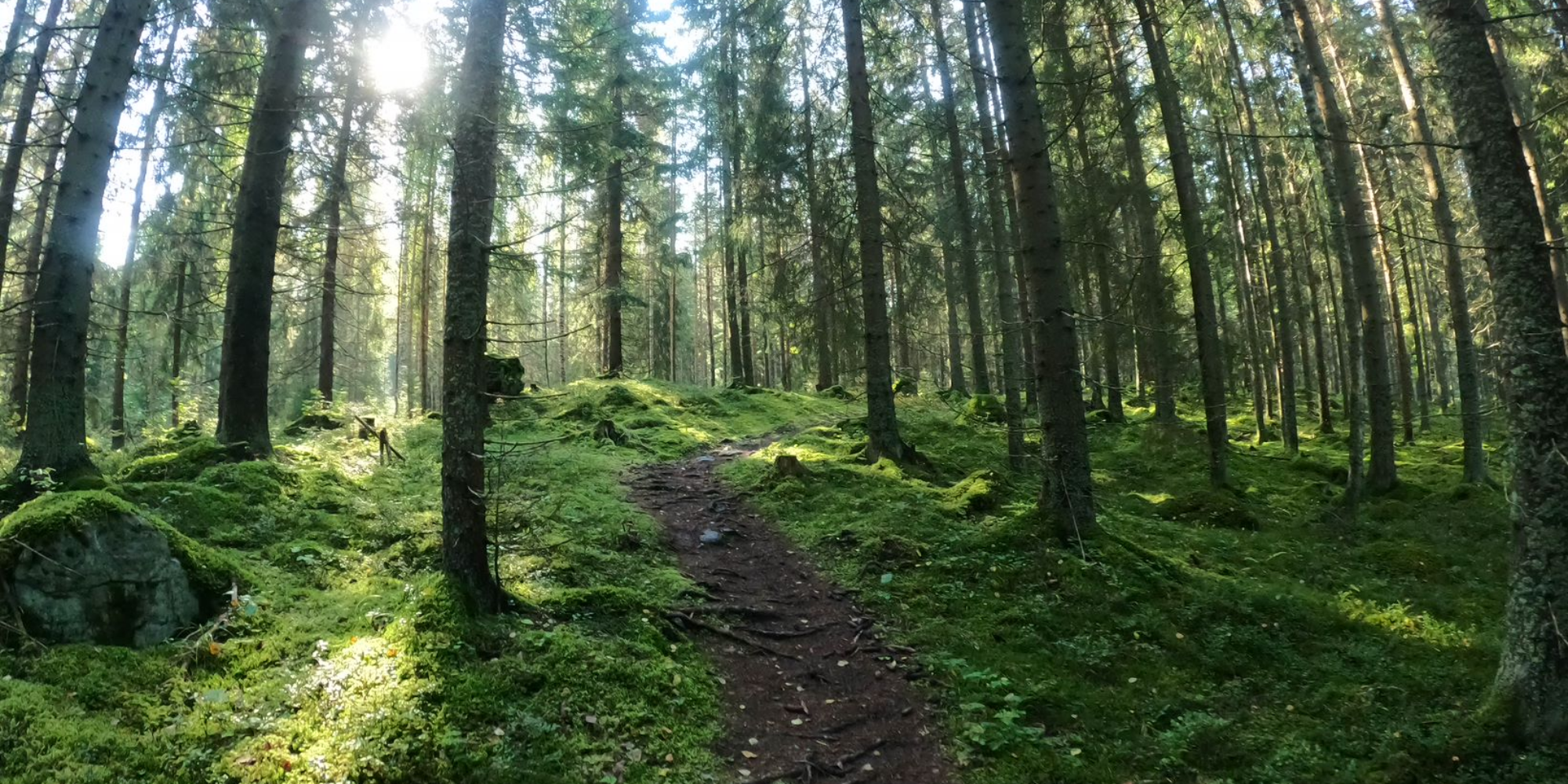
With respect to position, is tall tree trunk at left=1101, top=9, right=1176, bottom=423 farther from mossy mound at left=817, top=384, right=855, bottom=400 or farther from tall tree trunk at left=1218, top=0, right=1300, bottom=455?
mossy mound at left=817, top=384, right=855, bottom=400

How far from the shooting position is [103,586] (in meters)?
4.60

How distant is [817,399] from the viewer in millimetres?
23969

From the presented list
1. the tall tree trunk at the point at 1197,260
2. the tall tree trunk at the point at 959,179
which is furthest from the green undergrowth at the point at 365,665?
the tall tree trunk at the point at 959,179

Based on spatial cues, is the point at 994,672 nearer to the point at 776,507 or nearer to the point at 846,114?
the point at 776,507

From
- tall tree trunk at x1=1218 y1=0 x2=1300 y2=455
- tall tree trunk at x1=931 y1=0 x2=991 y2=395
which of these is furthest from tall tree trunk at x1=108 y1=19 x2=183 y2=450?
tall tree trunk at x1=1218 y1=0 x2=1300 y2=455

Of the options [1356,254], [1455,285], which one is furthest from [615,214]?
[1455,285]

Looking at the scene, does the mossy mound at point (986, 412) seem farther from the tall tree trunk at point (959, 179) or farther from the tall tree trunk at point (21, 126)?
the tall tree trunk at point (21, 126)

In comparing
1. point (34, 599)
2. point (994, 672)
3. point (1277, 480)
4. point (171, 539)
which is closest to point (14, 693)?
point (34, 599)

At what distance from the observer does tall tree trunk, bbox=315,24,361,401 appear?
11.4 meters

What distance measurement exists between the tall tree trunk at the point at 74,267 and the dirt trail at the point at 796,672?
19.5 feet

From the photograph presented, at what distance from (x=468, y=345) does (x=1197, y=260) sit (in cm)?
1092

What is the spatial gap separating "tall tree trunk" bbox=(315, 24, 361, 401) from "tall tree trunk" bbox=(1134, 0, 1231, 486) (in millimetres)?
12284

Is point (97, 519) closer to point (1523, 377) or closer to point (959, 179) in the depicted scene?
point (1523, 377)

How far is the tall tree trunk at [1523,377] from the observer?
3.96 metres
